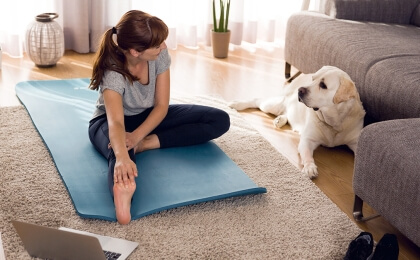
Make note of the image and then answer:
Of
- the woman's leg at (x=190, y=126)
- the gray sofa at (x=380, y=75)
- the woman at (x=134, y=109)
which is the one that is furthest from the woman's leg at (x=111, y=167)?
the gray sofa at (x=380, y=75)

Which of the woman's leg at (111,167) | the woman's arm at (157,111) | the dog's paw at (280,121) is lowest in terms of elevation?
the dog's paw at (280,121)

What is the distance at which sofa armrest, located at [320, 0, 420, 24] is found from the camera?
3.53m

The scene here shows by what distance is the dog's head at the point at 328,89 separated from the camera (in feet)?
8.64

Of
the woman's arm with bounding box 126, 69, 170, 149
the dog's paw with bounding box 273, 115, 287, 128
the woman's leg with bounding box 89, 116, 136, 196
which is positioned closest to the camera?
the woman's leg with bounding box 89, 116, 136, 196

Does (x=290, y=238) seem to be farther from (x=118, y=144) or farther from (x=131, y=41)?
(x=131, y=41)

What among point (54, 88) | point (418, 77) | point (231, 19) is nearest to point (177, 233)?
point (418, 77)

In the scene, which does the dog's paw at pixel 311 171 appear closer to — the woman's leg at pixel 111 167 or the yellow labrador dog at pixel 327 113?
the yellow labrador dog at pixel 327 113

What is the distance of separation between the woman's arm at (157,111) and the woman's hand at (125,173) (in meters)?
0.28

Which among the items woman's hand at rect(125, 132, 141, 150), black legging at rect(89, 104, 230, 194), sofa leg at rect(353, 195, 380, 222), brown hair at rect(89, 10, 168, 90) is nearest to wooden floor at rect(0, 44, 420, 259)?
sofa leg at rect(353, 195, 380, 222)

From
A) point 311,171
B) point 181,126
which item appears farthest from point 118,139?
point 311,171

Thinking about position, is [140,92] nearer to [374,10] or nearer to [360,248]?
[360,248]

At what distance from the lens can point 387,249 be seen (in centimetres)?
196

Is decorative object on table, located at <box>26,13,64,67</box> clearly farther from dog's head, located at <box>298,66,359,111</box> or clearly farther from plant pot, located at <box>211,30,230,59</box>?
dog's head, located at <box>298,66,359,111</box>

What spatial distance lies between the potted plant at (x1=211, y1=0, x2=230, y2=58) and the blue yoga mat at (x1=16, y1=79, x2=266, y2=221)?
141cm
